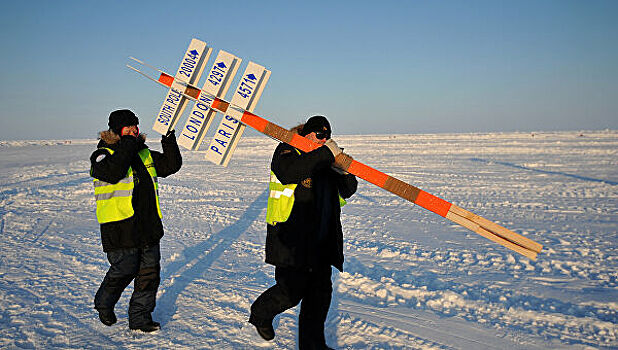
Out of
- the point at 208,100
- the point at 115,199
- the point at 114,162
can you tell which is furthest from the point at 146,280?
the point at 208,100

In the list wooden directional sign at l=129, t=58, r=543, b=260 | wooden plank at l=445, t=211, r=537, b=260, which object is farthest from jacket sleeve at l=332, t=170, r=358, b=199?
wooden plank at l=445, t=211, r=537, b=260

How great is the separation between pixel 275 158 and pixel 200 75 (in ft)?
3.26

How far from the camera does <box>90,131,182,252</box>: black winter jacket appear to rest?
3.09 m

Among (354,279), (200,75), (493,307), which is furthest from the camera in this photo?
(354,279)

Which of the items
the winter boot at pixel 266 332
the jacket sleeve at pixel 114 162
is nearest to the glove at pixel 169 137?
the jacket sleeve at pixel 114 162

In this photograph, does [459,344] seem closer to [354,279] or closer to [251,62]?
[354,279]

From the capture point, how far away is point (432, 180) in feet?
44.4

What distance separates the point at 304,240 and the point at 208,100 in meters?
1.41

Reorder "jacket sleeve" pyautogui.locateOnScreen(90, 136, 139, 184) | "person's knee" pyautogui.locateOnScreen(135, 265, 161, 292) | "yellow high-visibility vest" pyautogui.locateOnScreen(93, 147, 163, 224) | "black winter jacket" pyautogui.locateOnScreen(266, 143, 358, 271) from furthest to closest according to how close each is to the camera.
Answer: "person's knee" pyautogui.locateOnScreen(135, 265, 161, 292), "yellow high-visibility vest" pyautogui.locateOnScreen(93, 147, 163, 224), "jacket sleeve" pyautogui.locateOnScreen(90, 136, 139, 184), "black winter jacket" pyautogui.locateOnScreen(266, 143, 358, 271)

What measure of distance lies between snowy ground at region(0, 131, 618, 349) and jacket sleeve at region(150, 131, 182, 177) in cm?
140

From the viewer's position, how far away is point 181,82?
3309 mm

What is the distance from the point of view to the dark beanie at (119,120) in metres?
3.26

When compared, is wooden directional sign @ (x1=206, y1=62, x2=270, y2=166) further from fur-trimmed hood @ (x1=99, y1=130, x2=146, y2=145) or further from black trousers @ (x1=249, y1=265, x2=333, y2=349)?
black trousers @ (x1=249, y1=265, x2=333, y2=349)

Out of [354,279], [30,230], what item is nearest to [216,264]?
[354,279]
